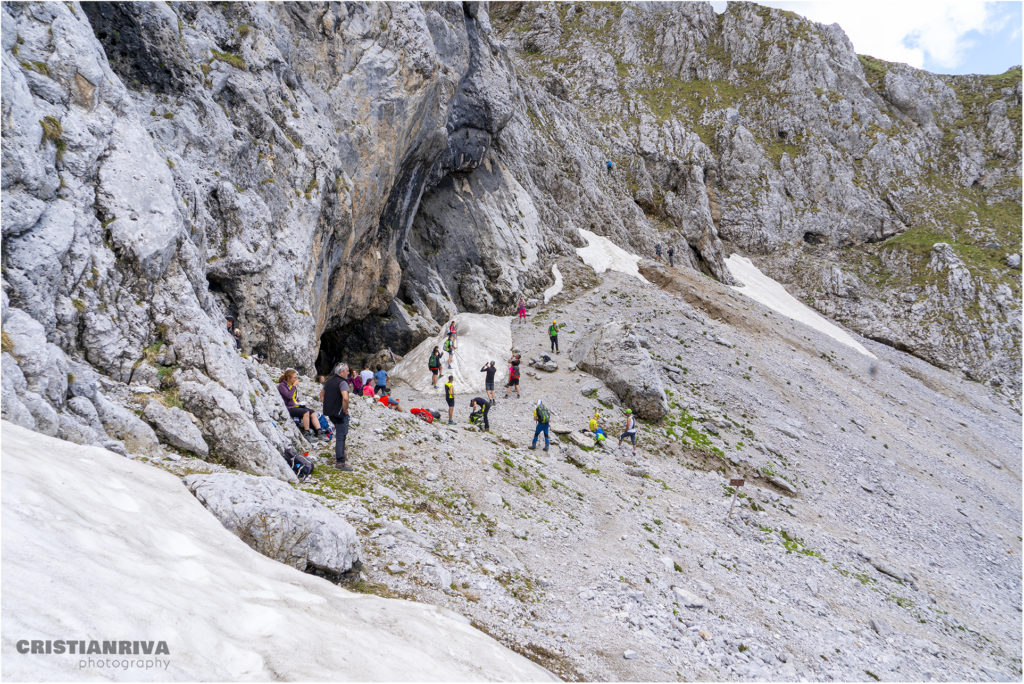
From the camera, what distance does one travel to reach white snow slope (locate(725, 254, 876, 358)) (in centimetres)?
5906

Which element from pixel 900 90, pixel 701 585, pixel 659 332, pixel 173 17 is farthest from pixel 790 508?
pixel 900 90

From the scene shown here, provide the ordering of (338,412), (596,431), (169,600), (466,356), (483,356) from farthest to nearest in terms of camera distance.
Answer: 1. (483,356)
2. (466,356)
3. (596,431)
4. (338,412)
5. (169,600)

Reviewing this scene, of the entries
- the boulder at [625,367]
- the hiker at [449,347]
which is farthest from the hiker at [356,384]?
the boulder at [625,367]

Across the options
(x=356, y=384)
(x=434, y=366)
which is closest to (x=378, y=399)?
(x=356, y=384)

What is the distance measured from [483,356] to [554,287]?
54.6ft

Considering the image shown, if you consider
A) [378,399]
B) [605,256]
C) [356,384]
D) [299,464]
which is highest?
[605,256]

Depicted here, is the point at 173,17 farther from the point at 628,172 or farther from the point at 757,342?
the point at 628,172

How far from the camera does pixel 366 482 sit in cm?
1285

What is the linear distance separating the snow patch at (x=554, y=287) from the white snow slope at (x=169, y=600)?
41.3 meters

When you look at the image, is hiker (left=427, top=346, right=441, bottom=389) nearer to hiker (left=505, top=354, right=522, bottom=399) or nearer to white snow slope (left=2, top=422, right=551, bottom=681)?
hiker (left=505, top=354, right=522, bottom=399)

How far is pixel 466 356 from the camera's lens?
115 ft

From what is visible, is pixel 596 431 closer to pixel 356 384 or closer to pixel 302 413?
pixel 356 384

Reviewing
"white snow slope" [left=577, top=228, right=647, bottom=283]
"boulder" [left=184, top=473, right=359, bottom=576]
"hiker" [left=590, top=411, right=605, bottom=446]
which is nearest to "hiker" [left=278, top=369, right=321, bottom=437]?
"boulder" [left=184, top=473, right=359, bottom=576]

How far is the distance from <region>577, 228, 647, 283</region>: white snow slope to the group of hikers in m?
20.5
